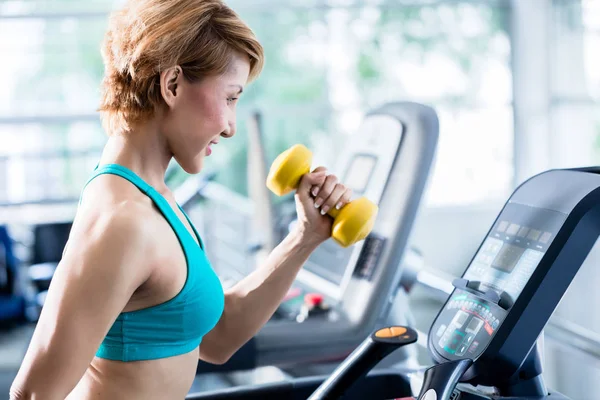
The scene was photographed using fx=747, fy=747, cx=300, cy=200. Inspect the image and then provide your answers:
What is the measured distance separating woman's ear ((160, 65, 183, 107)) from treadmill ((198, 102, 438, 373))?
29.7 inches

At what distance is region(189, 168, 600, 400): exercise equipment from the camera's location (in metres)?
0.85

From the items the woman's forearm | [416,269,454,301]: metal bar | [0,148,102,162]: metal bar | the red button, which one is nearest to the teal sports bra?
the woman's forearm

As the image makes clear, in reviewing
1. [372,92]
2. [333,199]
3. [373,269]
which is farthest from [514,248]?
[372,92]

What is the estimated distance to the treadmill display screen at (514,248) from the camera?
87cm

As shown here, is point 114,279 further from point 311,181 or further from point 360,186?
point 360,186

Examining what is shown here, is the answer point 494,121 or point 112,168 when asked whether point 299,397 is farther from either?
point 494,121

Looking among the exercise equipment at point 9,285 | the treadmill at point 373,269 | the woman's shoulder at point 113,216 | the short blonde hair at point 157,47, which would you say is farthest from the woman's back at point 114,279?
the exercise equipment at point 9,285

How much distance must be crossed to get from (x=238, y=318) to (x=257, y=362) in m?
0.47

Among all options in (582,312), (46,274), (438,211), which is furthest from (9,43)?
(582,312)

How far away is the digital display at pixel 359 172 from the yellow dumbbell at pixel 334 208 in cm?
65

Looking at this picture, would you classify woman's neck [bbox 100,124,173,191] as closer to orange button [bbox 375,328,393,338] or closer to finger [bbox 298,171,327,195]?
finger [bbox 298,171,327,195]

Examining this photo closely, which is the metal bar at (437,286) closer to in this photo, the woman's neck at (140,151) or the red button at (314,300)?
the red button at (314,300)

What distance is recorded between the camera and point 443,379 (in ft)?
2.81

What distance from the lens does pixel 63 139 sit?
18.0ft
